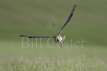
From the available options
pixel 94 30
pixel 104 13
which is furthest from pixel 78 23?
pixel 104 13

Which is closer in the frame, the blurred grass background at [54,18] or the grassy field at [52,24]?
the grassy field at [52,24]

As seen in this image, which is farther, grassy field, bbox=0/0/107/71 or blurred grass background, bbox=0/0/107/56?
blurred grass background, bbox=0/0/107/56

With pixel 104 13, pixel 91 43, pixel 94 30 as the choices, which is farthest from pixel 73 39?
pixel 104 13

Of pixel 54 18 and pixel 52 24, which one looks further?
pixel 54 18

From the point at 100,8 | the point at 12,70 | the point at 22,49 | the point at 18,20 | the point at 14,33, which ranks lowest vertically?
the point at 12,70

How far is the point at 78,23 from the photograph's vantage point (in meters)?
57.6

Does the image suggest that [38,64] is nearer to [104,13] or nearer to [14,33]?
[14,33]

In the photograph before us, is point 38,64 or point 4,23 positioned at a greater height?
point 4,23

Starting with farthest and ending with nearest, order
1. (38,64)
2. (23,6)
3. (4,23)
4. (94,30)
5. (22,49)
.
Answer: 1. (23,6)
2. (4,23)
3. (94,30)
4. (22,49)
5. (38,64)

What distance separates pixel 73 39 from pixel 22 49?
14116mm

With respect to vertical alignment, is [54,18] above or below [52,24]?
above

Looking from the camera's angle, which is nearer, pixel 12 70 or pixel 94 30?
pixel 12 70

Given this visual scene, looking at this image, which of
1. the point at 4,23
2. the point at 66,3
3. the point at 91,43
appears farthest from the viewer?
the point at 66,3

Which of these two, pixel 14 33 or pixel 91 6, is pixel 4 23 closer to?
pixel 14 33
